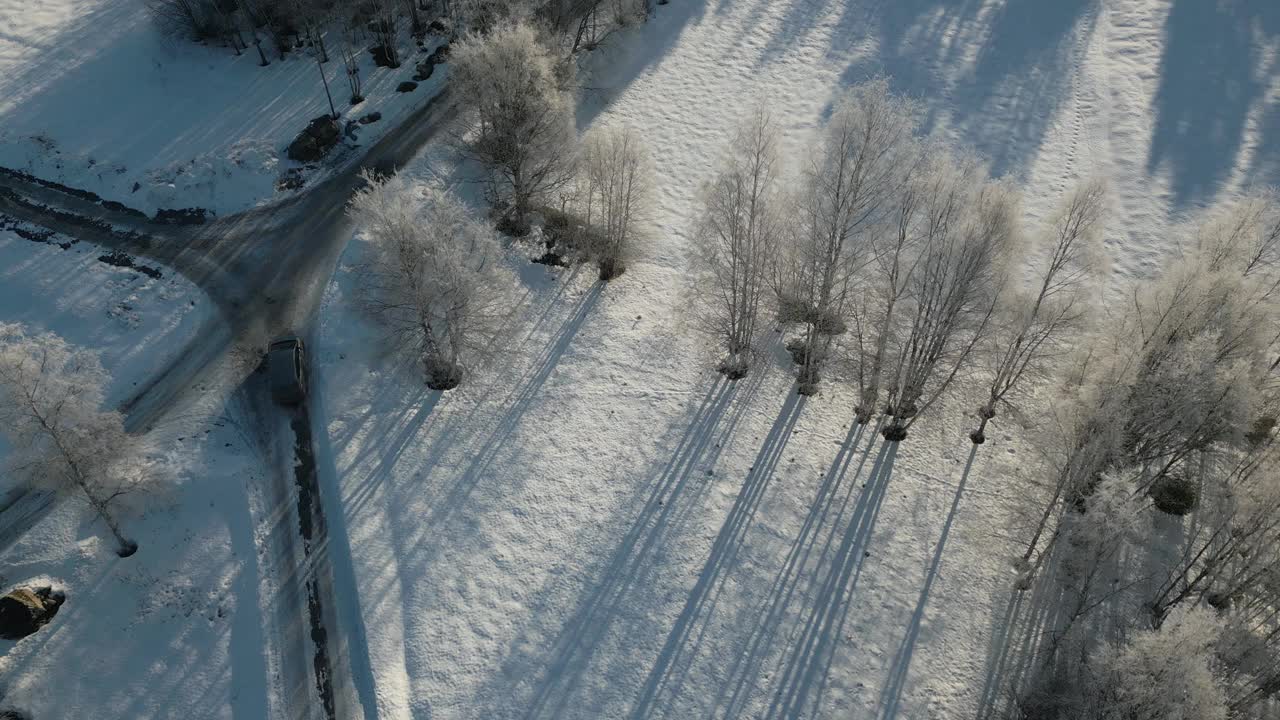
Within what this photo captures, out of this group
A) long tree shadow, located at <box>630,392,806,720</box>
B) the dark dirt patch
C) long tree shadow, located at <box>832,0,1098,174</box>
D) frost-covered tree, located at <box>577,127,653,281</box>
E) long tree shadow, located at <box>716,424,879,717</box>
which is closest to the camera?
long tree shadow, located at <box>630,392,806,720</box>

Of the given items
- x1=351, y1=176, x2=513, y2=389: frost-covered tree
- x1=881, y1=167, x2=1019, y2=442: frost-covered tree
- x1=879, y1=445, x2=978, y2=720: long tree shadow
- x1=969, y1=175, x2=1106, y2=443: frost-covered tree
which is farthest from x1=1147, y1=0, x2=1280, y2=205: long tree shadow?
x1=351, y1=176, x2=513, y2=389: frost-covered tree

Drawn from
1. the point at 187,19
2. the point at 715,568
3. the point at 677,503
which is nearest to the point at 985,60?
the point at 677,503

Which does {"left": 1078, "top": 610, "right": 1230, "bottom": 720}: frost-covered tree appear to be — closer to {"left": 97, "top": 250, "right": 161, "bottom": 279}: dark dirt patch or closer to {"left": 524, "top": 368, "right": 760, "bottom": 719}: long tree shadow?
{"left": 524, "top": 368, "right": 760, "bottom": 719}: long tree shadow

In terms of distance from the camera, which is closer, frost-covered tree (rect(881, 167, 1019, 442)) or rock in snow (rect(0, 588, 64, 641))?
rock in snow (rect(0, 588, 64, 641))

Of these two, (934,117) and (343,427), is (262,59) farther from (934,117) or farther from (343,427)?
(934,117)

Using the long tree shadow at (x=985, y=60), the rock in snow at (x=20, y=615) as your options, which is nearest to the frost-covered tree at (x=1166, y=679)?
the long tree shadow at (x=985, y=60)

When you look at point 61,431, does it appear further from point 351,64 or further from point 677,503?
point 351,64

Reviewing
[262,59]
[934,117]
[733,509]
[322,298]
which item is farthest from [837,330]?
[262,59]
